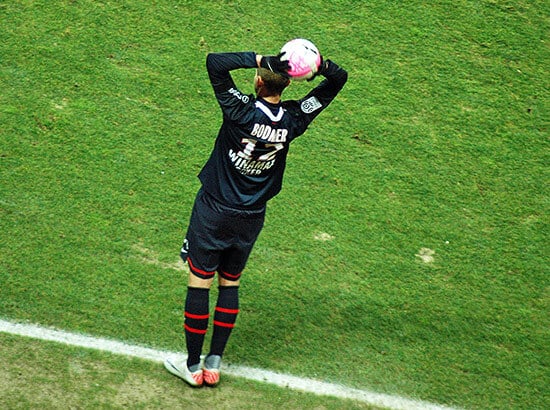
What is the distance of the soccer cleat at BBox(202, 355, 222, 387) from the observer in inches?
213

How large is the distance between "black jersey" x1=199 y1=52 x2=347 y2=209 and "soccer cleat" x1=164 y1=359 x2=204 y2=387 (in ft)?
3.67

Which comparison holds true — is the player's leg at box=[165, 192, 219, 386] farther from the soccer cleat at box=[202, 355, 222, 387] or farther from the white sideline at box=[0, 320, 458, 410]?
the white sideline at box=[0, 320, 458, 410]

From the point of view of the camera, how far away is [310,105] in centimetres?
516

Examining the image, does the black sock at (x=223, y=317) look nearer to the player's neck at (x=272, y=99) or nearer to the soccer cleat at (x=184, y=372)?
the soccer cleat at (x=184, y=372)

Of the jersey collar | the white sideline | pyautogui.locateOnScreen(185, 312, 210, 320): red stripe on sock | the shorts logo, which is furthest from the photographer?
the white sideline

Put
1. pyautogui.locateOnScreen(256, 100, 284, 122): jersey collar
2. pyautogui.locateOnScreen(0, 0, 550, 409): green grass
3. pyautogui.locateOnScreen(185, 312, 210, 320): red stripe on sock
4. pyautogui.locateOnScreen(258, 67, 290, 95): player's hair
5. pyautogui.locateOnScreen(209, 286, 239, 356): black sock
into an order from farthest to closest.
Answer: pyautogui.locateOnScreen(0, 0, 550, 409): green grass < pyautogui.locateOnScreen(209, 286, 239, 356): black sock < pyautogui.locateOnScreen(185, 312, 210, 320): red stripe on sock < pyautogui.locateOnScreen(256, 100, 284, 122): jersey collar < pyautogui.locateOnScreen(258, 67, 290, 95): player's hair

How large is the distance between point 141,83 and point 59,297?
271cm

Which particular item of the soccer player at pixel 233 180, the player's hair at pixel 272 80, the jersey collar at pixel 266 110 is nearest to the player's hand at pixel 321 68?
the soccer player at pixel 233 180

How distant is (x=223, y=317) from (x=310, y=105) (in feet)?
4.86

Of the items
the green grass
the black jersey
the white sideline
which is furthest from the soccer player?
the green grass

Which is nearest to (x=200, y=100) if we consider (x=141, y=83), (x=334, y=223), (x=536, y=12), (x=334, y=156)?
(x=141, y=83)

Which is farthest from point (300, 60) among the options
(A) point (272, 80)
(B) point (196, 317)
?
(B) point (196, 317)

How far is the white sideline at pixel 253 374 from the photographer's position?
5.52 m

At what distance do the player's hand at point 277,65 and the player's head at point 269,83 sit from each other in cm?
5
